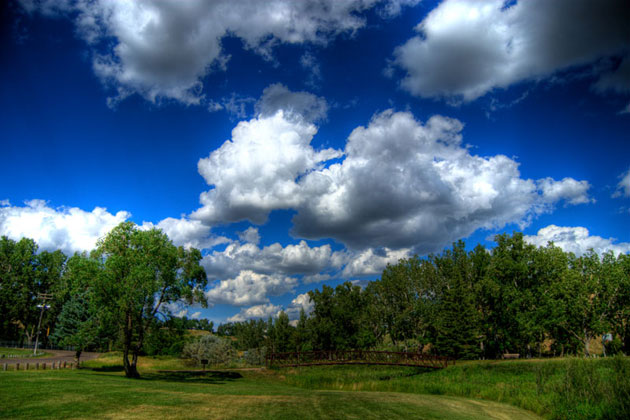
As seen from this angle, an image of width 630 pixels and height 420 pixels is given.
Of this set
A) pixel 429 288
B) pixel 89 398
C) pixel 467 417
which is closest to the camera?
pixel 89 398

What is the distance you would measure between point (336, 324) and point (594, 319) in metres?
50.0

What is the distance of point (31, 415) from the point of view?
13969mm

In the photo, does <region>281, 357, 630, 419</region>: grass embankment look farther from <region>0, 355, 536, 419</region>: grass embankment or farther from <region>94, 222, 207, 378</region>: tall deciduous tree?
<region>94, 222, 207, 378</region>: tall deciduous tree

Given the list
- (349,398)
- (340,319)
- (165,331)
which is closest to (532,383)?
(349,398)

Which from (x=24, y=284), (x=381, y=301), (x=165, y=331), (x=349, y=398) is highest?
(x=24, y=284)

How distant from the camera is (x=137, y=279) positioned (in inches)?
1372

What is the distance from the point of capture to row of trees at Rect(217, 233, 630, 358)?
53.0 meters

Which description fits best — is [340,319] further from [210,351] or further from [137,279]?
[137,279]

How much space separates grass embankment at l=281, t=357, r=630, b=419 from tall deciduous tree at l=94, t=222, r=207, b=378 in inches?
711

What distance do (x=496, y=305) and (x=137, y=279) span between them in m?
56.5

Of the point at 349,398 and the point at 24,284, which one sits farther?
the point at 24,284

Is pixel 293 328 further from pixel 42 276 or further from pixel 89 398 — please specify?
pixel 89 398

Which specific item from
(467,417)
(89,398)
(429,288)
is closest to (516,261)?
(429,288)

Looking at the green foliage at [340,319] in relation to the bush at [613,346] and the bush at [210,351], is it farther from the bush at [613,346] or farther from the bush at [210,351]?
the bush at [613,346]
